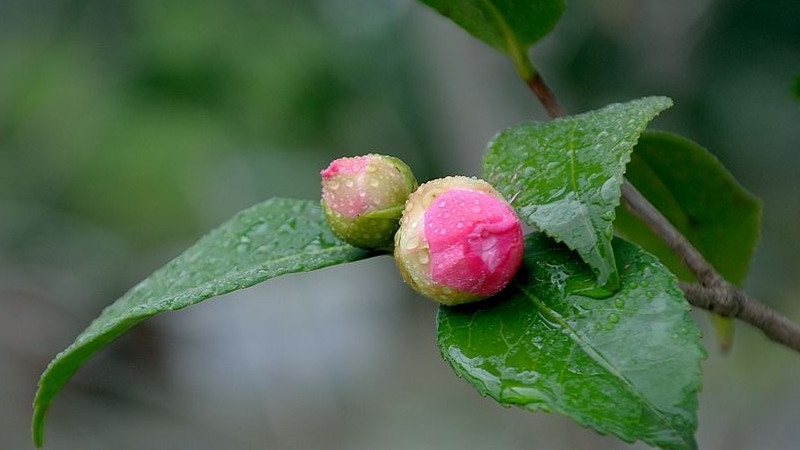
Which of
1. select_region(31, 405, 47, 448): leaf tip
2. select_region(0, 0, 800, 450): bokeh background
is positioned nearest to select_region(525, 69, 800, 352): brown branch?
select_region(31, 405, 47, 448): leaf tip

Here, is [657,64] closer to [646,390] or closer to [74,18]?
[646,390]

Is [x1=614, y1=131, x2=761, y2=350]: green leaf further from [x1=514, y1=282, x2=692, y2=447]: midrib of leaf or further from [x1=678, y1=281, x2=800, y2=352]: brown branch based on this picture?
[x1=514, y1=282, x2=692, y2=447]: midrib of leaf

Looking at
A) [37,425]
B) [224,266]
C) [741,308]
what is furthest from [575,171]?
[37,425]

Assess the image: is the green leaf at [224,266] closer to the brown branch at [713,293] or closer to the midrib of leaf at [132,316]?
the midrib of leaf at [132,316]

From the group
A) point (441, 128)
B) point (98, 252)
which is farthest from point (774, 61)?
point (98, 252)

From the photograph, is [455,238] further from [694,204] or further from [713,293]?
[694,204]

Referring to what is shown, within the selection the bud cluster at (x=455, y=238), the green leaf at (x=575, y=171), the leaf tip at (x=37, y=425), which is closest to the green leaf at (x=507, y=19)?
the green leaf at (x=575, y=171)

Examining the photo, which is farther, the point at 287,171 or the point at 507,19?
the point at 287,171

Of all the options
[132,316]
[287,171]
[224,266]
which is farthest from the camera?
[287,171]
